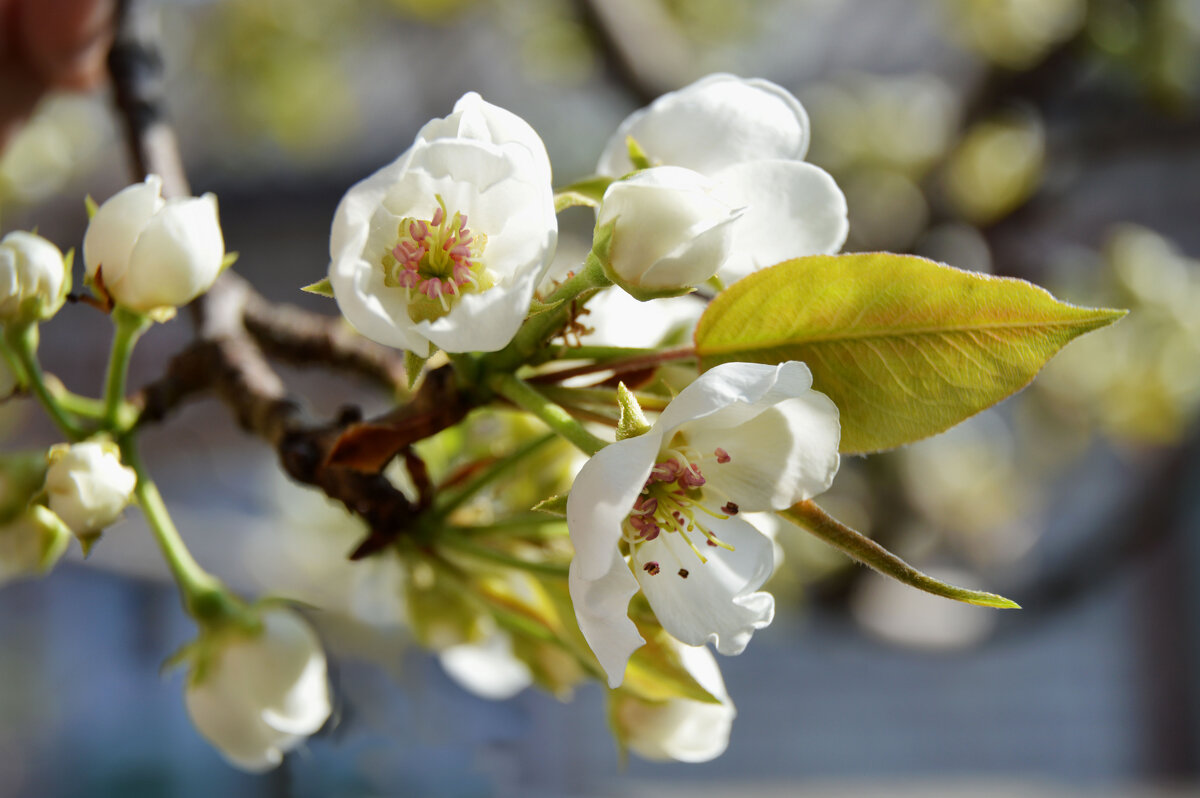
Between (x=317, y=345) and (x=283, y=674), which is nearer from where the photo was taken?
(x=283, y=674)

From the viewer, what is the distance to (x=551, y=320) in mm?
275

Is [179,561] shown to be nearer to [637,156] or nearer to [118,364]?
[118,364]

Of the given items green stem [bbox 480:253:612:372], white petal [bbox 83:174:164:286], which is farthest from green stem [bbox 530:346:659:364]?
white petal [bbox 83:174:164:286]

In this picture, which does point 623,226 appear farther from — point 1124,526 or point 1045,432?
point 1045,432

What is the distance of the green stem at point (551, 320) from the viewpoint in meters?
0.25

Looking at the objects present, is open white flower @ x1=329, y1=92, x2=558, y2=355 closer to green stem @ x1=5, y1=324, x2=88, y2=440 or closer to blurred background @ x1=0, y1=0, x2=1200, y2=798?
green stem @ x1=5, y1=324, x2=88, y2=440

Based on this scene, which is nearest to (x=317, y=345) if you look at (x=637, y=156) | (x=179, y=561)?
(x=179, y=561)

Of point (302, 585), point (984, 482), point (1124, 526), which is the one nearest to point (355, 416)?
point (302, 585)

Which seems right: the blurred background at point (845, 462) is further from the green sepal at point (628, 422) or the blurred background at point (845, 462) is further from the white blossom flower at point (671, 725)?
the green sepal at point (628, 422)

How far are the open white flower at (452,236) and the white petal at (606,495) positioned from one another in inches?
1.5

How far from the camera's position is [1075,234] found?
2.59 metres

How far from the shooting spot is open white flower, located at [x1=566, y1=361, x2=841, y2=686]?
0.23 metres

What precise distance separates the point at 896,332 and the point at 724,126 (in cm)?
8

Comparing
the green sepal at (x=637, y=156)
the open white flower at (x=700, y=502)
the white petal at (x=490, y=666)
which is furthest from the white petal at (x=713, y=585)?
the white petal at (x=490, y=666)
